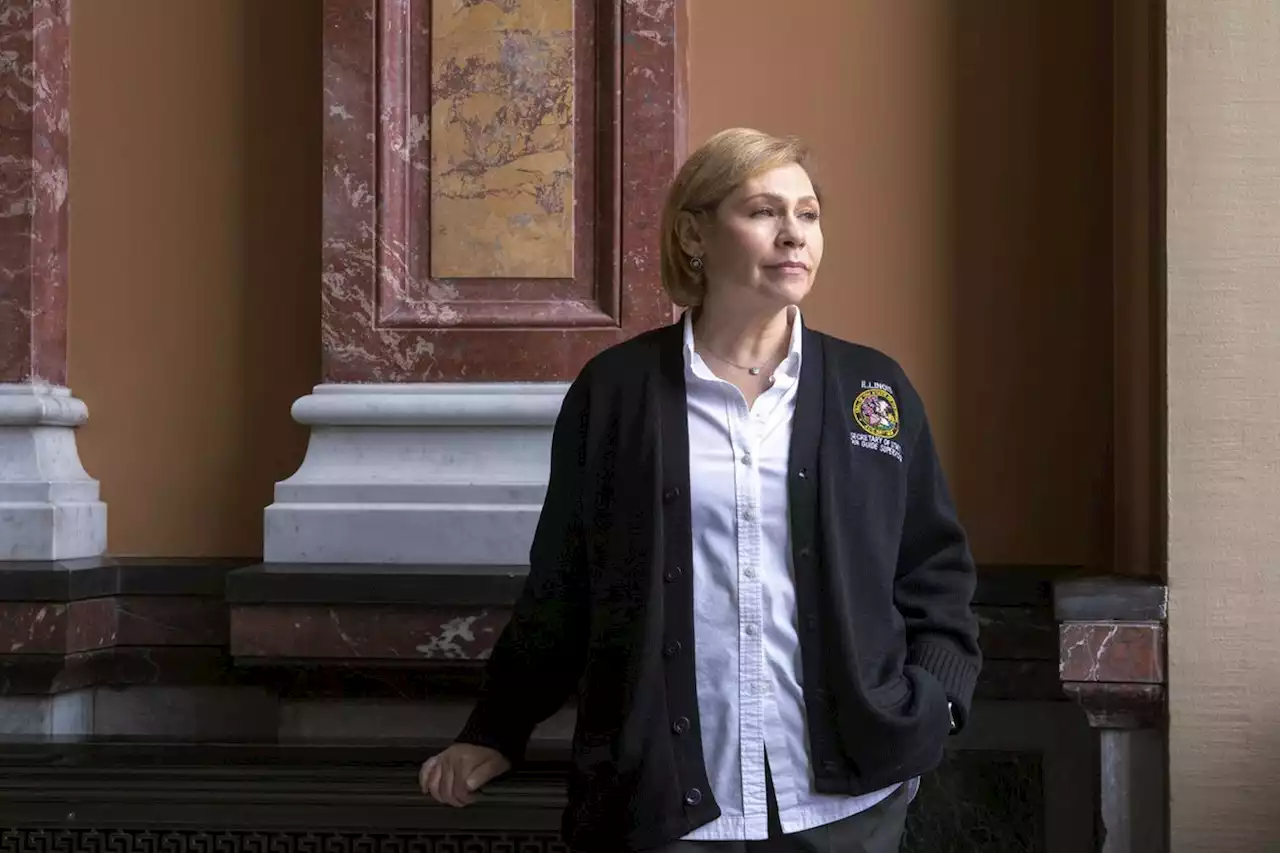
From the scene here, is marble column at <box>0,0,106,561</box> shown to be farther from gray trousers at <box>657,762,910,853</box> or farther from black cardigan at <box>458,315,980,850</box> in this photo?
gray trousers at <box>657,762,910,853</box>

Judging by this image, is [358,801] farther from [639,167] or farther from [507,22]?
[507,22]

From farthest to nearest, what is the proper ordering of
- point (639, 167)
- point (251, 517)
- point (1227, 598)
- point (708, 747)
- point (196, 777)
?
point (251, 517), point (639, 167), point (1227, 598), point (196, 777), point (708, 747)

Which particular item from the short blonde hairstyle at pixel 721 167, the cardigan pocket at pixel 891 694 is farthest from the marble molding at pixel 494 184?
the cardigan pocket at pixel 891 694

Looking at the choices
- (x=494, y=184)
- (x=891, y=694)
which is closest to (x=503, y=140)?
(x=494, y=184)

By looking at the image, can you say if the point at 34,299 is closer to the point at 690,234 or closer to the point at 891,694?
the point at 690,234

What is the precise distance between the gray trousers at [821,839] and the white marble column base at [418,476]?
4.85ft

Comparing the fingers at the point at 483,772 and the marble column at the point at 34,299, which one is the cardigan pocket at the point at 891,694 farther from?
the marble column at the point at 34,299

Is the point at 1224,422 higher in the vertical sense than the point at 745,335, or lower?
lower

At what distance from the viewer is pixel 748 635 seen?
1771mm

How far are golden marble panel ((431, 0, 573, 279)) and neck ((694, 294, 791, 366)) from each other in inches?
55.9

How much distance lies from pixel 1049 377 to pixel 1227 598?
0.83 metres

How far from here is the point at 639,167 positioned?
3295mm

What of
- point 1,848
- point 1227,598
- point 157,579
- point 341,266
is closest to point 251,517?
point 157,579

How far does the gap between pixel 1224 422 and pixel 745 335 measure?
135 centimetres
